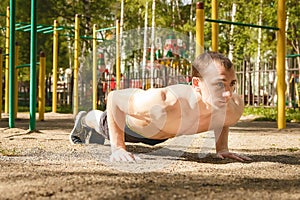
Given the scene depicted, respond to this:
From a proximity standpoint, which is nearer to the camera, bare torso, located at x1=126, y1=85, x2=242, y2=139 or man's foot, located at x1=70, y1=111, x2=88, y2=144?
bare torso, located at x1=126, y1=85, x2=242, y2=139

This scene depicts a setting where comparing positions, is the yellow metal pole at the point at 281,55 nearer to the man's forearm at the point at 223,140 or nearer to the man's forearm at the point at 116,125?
the man's forearm at the point at 223,140

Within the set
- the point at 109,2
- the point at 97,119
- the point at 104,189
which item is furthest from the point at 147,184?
the point at 109,2

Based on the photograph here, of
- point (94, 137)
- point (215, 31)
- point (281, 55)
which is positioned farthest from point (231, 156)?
point (281, 55)

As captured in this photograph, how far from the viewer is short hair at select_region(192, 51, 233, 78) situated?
11.2 feet

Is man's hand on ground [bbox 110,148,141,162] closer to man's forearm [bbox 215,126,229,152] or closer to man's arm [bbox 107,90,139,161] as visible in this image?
man's arm [bbox 107,90,139,161]

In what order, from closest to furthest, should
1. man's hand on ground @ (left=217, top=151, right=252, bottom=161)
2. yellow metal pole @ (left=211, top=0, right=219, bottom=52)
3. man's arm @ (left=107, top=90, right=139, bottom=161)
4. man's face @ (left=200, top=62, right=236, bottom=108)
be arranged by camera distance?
man's face @ (left=200, top=62, right=236, bottom=108), man's arm @ (left=107, top=90, right=139, bottom=161), man's hand on ground @ (left=217, top=151, right=252, bottom=161), yellow metal pole @ (left=211, top=0, right=219, bottom=52)

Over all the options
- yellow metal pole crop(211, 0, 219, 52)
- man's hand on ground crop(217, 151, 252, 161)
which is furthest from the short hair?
yellow metal pole crop(211, 0, 219, 52)

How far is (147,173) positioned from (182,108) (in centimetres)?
64

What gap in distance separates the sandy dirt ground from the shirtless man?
0.61ft

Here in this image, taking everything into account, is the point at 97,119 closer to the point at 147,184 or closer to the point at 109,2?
the point at 147,184

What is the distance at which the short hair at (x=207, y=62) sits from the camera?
3402 millimetres

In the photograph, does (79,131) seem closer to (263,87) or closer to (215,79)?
(215,79)

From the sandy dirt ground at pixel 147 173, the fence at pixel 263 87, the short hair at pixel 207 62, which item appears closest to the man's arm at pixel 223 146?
the sandy dirt ground at pixel 147 173

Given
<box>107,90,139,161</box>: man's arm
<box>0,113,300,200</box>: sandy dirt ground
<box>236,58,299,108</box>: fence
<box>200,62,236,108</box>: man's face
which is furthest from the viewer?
<box>236,58,299,108</box>: fence
